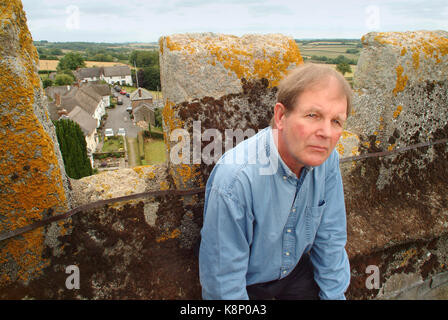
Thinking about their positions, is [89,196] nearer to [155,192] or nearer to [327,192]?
[155,192]

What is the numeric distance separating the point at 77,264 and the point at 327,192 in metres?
1.99

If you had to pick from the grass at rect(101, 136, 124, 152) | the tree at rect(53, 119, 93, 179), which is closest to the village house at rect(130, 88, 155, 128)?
the grass at rect(101, 136, 124, 152)

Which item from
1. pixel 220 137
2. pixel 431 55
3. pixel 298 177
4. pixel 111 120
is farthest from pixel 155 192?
pixel 111 120

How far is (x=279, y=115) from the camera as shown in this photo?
5.96 ft

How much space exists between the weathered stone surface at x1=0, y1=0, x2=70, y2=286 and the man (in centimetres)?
118

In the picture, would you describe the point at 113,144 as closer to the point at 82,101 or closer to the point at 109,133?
the point at 109,133

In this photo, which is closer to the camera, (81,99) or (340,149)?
(340,149)

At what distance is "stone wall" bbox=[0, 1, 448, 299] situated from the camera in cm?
211

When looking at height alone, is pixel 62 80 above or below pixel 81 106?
above

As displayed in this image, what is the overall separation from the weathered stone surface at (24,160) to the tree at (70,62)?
8388cm

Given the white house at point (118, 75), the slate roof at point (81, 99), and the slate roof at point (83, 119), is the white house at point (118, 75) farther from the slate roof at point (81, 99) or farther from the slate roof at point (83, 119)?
the slate roof at point (83, 119)

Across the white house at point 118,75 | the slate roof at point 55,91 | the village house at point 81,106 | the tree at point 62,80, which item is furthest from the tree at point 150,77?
the white house at point 118,75

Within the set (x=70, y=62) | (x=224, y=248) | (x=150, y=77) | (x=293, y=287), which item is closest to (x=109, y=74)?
(x=70, y=62)

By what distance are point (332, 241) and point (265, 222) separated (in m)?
0.66
